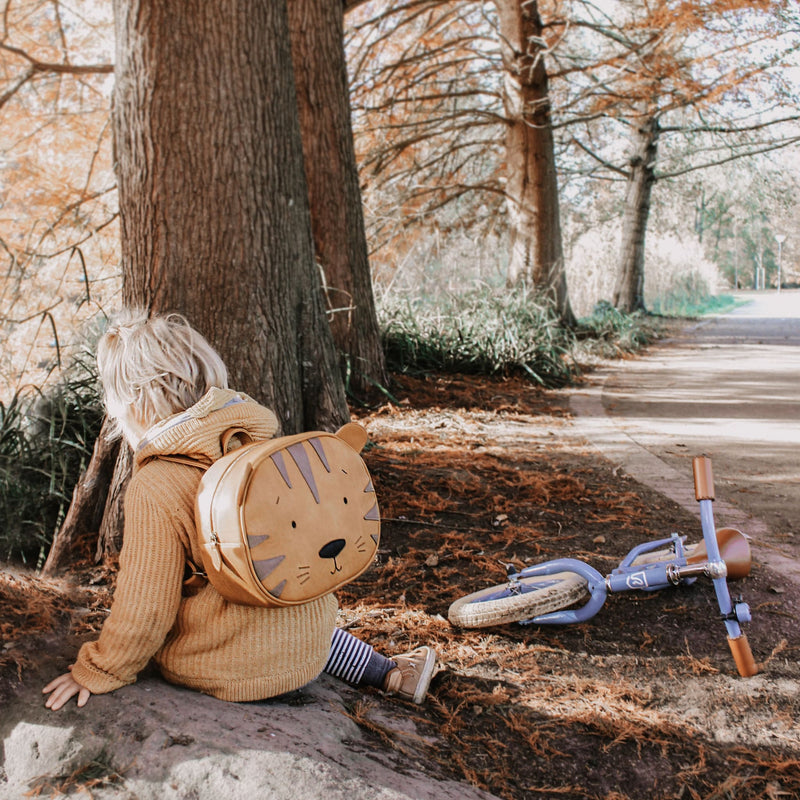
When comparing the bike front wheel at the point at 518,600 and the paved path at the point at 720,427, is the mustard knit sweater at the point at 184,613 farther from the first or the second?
the paved path at the point at 720,427

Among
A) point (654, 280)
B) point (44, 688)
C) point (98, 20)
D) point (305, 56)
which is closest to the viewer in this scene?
point (44, 688)

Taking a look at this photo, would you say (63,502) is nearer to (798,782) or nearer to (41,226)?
(798,782)

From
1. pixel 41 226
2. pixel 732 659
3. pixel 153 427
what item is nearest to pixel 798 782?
pixel 732 659

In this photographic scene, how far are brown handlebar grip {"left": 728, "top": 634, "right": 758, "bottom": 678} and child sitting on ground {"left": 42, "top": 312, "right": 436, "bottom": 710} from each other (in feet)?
4.13

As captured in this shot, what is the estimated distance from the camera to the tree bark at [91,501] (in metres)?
3.69

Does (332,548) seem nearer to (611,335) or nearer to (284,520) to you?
(284,520)

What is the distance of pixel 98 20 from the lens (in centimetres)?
867

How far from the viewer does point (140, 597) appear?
2.01 metres

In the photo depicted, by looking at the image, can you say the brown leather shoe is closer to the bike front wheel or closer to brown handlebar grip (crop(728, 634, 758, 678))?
the bike front wheel

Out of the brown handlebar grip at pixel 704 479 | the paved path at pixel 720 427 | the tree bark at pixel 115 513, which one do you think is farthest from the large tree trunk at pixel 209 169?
the paved path at pixel 720 427

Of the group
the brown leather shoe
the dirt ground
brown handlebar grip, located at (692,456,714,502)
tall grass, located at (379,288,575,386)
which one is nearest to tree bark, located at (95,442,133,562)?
the dirt ground

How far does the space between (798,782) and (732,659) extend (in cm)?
65

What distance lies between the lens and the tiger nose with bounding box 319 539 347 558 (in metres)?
1.94

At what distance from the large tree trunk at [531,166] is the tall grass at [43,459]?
23.9 feet
